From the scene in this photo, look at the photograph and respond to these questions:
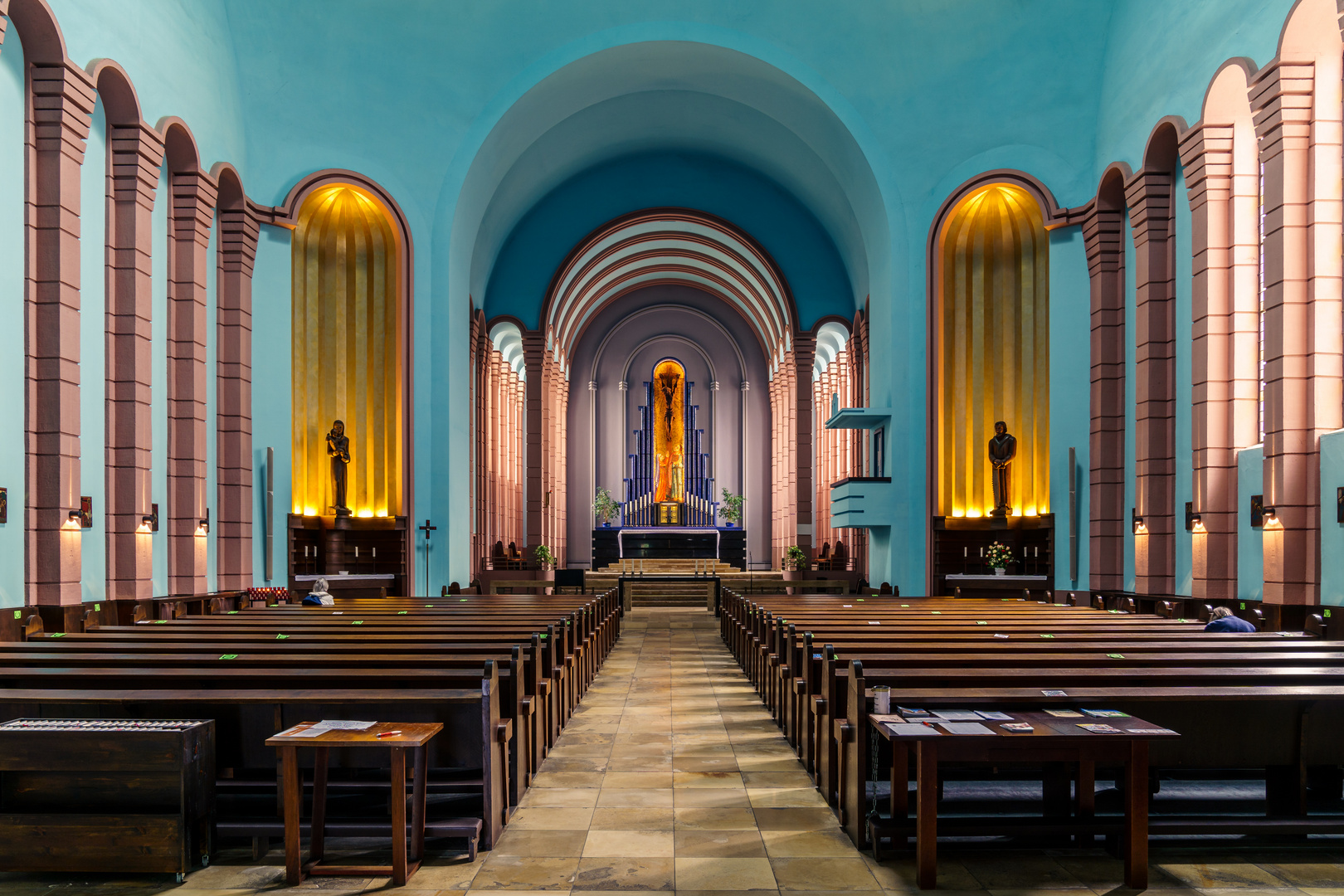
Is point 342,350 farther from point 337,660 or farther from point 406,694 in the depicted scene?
point 406,694

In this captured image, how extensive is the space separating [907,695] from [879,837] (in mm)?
580

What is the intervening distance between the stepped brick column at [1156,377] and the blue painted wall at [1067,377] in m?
1.47

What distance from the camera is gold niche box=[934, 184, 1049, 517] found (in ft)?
48.6

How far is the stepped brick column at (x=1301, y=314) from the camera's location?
8.71 m

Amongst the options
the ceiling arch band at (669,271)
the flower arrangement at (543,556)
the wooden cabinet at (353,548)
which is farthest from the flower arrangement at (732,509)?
the wooden cabinet at (353,548)

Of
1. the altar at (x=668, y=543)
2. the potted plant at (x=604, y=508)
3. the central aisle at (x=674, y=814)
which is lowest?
the altar at (x=668, y=543)

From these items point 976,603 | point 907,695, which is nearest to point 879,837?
point 907,695

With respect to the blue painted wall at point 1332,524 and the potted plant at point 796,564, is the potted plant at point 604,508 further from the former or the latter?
the blue painted wall at point 1332,524

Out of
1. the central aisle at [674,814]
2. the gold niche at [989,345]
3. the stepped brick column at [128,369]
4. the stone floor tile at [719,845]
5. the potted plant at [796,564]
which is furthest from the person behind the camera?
the potted plant at [796,564]

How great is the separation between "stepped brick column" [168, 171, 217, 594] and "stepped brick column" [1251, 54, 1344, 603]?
37.5 ft

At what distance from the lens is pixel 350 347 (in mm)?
15352

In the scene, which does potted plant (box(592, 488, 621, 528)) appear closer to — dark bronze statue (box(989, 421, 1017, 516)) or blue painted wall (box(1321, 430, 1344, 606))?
dark bronze statue (box(989, 421, 1017, 516))

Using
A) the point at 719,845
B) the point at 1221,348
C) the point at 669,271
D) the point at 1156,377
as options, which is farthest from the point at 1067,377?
the point at 669,271

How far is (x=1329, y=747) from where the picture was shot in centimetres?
423
